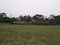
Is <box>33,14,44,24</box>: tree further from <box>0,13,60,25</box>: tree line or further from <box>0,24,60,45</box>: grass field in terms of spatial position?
<box>0,24,60,45</box>: grass field

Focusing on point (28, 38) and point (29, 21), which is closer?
point (28, 38)

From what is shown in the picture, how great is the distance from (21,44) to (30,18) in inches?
1359

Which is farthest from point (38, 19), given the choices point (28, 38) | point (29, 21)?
point (28, 38)

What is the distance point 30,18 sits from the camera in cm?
3975

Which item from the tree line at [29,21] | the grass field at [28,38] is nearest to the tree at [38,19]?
the tree line at [29,21]

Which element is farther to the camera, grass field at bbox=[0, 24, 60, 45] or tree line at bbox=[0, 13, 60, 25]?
tree line at bbox=[0, 13, 60, 25]

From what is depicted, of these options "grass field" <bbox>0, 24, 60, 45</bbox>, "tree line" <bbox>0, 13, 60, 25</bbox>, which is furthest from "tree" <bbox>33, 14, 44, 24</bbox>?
"grass field" <bbox>0, 24, 60, 45</bbox>

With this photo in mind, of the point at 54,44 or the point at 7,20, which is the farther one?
the point at 7,20

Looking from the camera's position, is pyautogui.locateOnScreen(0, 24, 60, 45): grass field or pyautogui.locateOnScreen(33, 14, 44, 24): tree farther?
pyautogui.locateOnScreen(33, 14, 44, 24): tree

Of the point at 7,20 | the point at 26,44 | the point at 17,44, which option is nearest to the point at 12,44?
the point at 17,44

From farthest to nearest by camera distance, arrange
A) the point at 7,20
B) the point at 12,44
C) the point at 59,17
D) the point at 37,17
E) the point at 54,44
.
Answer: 1. the point at 37,17
2. the point at 59,17
3. the point at 7,20
4. the point at 54,44
5. the point at 12,44

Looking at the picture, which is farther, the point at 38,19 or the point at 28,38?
the point at 38,19

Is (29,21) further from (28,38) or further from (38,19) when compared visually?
(28,38)

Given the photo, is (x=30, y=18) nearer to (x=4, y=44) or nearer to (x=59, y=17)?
(x=59, y=17)
